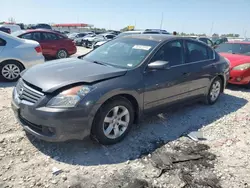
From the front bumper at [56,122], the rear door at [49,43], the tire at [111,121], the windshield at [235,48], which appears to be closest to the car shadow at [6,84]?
the front bumper at [56,122]

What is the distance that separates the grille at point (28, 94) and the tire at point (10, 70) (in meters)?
3.62

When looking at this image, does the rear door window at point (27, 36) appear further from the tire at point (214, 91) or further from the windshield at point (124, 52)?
the tire at point (214, 91)

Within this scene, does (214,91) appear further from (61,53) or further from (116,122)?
(61,53)

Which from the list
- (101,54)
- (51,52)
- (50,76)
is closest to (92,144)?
(50,76)

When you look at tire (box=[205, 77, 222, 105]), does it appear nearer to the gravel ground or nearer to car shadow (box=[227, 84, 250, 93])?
the gravel ground

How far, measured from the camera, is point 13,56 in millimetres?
6383

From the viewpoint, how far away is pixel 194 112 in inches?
192

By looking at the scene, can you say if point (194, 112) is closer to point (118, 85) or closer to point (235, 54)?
point (118, 85)

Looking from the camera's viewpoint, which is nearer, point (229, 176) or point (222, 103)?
point (229, 176)

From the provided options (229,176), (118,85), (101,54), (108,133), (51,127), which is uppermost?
(101,54)

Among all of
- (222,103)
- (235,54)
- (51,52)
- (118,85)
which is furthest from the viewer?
(51,52)

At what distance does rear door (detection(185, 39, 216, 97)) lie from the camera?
441 cm

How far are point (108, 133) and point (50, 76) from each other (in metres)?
1.13

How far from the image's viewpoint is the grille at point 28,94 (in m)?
2.92
